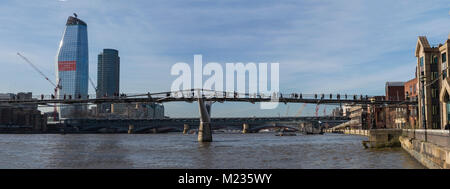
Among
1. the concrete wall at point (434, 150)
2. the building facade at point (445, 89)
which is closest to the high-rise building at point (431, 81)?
the building facade at point (445, 89)

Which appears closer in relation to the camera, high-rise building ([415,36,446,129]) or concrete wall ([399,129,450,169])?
concrete wall ([399,129,450,169])

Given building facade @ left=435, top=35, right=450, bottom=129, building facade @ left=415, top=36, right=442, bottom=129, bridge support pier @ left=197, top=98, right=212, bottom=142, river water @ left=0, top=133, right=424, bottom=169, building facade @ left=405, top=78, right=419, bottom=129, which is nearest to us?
river water @ left=0, top=133, right=424, bottom=169

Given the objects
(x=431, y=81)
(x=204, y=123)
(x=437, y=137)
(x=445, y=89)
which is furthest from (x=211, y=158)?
(x=431, y=81)

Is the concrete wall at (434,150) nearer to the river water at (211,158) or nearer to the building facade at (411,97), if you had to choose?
the river water at (211,158)

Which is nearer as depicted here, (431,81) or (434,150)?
(434,150)

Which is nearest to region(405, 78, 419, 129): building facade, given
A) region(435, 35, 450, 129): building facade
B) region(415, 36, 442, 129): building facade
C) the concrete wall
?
region(415, 36, 442, 129): building facade

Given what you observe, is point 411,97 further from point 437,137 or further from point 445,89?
point 437,137

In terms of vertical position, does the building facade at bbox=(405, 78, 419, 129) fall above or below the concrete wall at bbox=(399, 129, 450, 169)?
above

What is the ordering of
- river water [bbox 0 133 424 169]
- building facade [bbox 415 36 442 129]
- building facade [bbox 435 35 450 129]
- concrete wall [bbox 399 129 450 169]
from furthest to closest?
building facade [bbox 415 36 442 129], building facade [bbox 435 35 450 129], river water [bbox 0 133 424 169], concrete wall [bbox 399 129 450 169]

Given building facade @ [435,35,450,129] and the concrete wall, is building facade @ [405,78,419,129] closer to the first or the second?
building facade @ [435,35,450,129]
